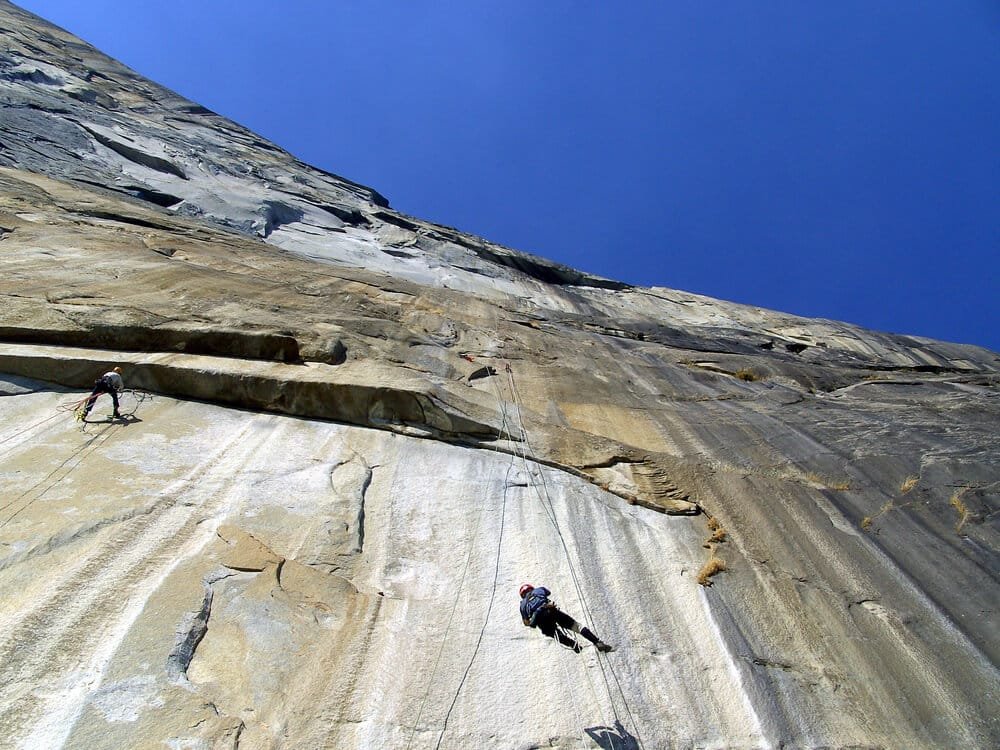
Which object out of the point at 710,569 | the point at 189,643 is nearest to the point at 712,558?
the point at 710,569

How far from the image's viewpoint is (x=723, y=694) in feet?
16.7

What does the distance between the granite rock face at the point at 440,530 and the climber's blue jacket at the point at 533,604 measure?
0.38 meters

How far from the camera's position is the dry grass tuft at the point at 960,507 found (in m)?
7.41

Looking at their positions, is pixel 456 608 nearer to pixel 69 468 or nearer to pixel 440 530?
pixel 440 530

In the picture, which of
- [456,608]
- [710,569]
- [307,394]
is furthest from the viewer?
[307,394]

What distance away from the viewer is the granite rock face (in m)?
4.59

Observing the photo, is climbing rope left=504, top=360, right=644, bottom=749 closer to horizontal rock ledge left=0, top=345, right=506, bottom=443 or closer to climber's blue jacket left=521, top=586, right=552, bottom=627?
horizontal rock ledge left=0, top=345, right=506, bottom=443

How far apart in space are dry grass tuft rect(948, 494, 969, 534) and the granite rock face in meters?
0.03

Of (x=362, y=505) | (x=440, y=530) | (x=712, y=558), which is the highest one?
(x=362, y=505)

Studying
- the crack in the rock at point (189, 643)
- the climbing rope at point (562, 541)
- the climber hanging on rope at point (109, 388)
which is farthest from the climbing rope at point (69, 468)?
the climbing rope at point (562, 541)

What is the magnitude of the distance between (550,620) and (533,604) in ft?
0.65

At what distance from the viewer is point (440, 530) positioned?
6758 millimetres

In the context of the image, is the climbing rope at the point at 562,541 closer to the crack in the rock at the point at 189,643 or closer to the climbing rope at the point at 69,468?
the crack in the rock at the point at 189,643

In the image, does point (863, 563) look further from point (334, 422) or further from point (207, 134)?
point (207, 134)
